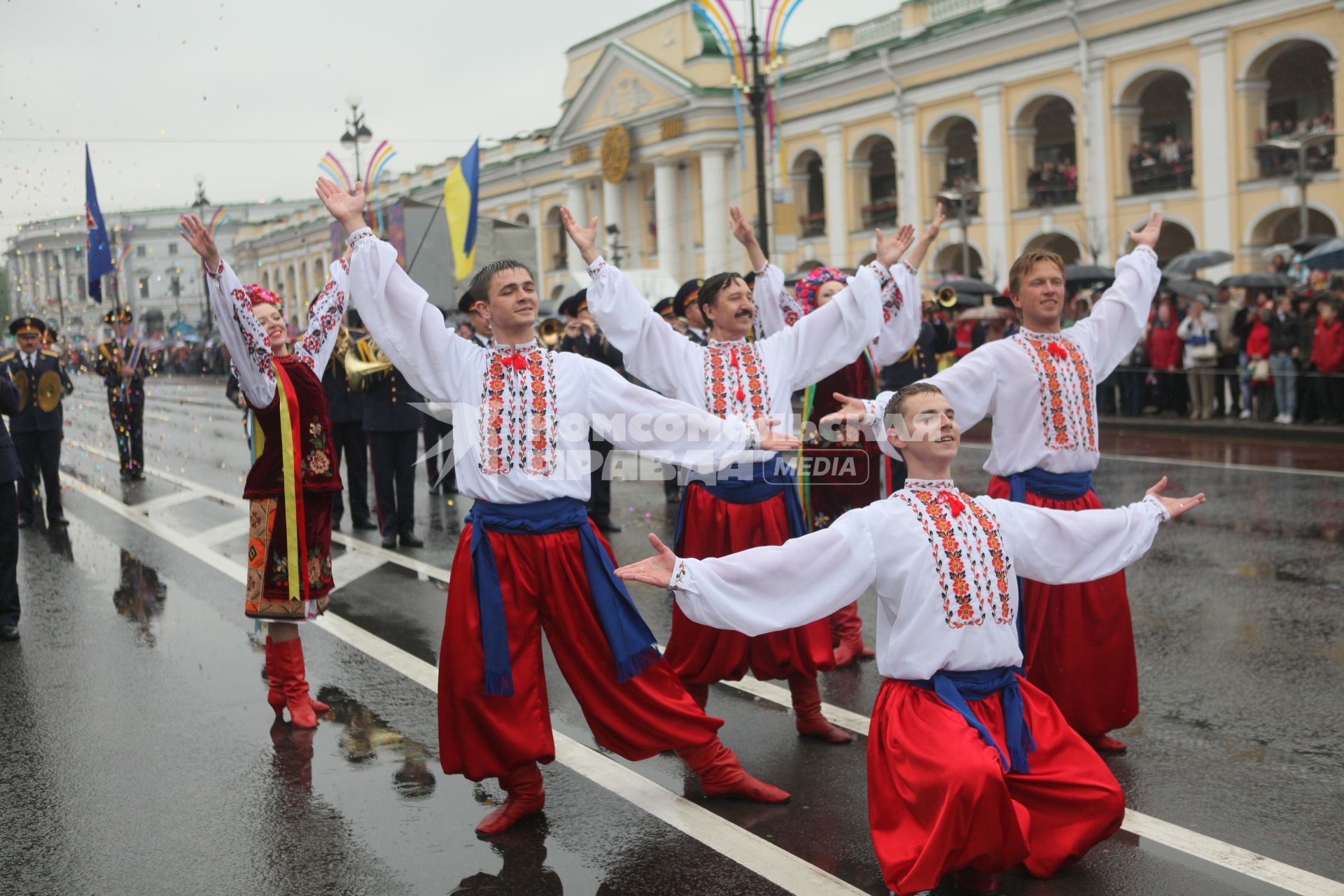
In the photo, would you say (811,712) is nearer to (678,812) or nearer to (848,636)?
(678,812)

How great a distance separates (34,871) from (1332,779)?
4544mm

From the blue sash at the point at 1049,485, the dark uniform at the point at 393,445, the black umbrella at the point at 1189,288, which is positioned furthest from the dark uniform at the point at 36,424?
the black umbrella at the point at 1189,288

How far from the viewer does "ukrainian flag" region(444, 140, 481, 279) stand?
22594mm

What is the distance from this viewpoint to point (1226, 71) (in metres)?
29.0

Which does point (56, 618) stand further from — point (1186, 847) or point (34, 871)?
point (1186, 847)

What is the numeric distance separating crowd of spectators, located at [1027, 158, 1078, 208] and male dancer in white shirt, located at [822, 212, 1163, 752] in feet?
96.6

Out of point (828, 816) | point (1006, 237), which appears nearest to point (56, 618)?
point (828, 816)

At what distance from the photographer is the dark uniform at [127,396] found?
52.6 ft

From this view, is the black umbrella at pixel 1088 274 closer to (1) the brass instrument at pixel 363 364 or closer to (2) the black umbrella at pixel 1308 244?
(2) the black umbrella at pixel 1308 244

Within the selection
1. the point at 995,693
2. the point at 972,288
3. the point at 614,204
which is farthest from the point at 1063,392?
the point at 614,204

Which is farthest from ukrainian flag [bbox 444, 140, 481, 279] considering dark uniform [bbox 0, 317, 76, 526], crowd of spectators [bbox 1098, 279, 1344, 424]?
crowd of spectators [bbox 1098, 279, 1344, 424]

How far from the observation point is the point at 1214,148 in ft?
97.3

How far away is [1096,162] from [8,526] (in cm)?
2932

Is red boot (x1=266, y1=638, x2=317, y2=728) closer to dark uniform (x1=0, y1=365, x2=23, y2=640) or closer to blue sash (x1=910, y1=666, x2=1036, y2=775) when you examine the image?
dark uniform (x1=0, y1=365, x2=23, y2=640)
